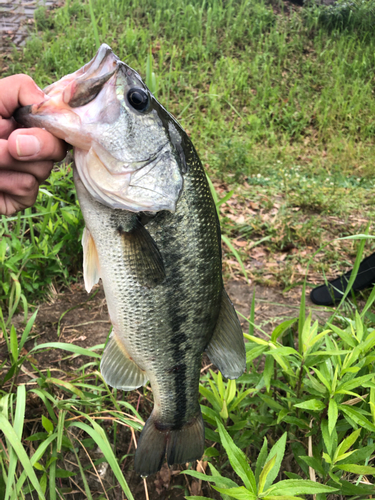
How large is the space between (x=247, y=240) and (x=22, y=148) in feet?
9.37

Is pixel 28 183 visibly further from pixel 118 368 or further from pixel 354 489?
pixel 354 489

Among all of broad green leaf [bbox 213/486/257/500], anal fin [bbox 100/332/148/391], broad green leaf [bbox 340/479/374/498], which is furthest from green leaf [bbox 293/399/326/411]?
anal fin [bbox 100/332/148/391]

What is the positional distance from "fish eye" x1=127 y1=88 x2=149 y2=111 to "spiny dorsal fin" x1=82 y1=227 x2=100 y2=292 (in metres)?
0.43

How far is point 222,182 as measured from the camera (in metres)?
4.64

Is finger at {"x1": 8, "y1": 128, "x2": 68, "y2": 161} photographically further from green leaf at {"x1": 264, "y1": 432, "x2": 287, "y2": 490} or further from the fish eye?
green leaf at {"x1": 264, "y1": 432, "x2": 287, "y2": 490}

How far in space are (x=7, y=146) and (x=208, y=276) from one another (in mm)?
779

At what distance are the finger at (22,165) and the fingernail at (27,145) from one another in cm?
10

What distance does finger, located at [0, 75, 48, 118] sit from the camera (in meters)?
1.18

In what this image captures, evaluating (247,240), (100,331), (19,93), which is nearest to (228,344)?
(19,93)

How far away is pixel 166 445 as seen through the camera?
4.66 ft

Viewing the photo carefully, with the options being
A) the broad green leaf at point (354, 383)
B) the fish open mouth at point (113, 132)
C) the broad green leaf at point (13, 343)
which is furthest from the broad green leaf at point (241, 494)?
the broad green leaf at point (13, 343)

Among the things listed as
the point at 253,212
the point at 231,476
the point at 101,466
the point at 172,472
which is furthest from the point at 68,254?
the point at 253,212

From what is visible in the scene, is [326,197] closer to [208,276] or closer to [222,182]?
[222,182]

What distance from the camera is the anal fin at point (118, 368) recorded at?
1350 mm
